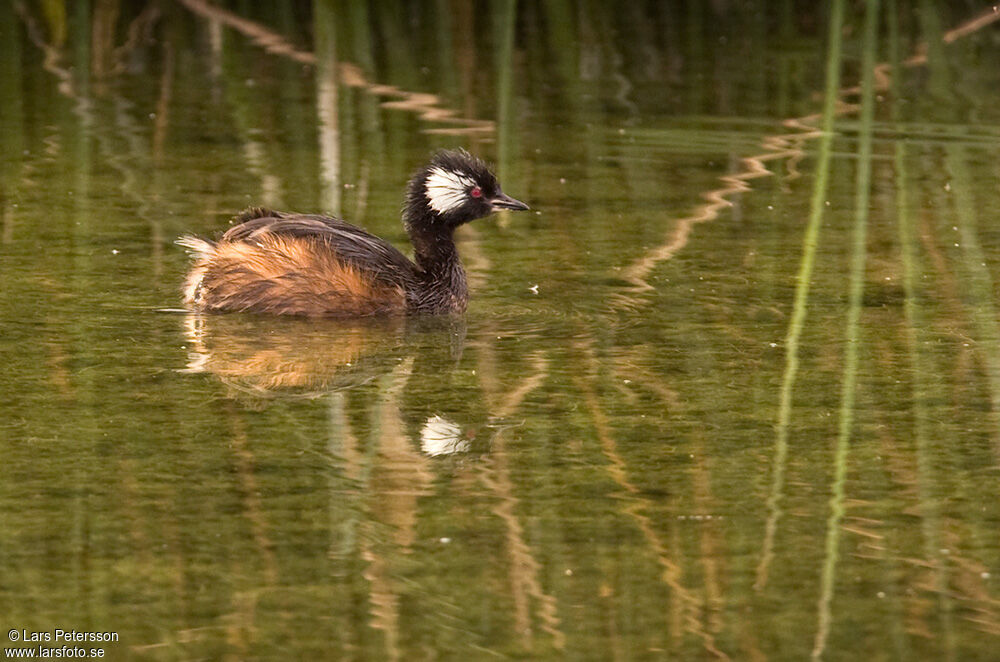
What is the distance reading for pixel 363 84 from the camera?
11.4 m

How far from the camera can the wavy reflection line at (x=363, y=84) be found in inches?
413

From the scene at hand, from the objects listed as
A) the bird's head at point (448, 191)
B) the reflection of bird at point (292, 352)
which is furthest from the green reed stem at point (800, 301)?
the bird's head at point (448, 191)

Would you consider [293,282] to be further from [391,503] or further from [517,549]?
[517,549]

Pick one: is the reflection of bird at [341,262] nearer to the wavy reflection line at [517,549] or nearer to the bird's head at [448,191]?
the bird's head at [448,191]

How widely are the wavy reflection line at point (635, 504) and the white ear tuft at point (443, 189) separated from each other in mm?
973

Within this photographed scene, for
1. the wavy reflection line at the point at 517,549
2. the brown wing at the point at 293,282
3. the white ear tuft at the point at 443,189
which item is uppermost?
the white ear tuft at the point at 443,189

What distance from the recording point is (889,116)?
10.7 metres

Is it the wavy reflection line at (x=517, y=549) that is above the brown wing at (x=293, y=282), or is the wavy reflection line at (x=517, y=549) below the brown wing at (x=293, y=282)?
below

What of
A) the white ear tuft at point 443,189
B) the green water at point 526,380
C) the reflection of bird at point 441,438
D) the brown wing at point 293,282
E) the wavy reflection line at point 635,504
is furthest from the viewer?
the white ear tuft at point 443,189

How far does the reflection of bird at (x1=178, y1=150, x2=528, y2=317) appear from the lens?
23.6 ft

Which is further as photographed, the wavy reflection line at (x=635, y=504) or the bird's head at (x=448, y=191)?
the bird's head at (x=448, y=191)

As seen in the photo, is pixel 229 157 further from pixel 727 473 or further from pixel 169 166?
pixel 727 473

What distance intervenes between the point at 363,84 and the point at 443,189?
3998 mm

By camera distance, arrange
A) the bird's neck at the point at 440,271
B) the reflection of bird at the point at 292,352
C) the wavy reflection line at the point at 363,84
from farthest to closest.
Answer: the wavy reflection line at the point at 363,84 → the bird's neck at the point at 440,271 → the reflection of bird at the point at 292,352
